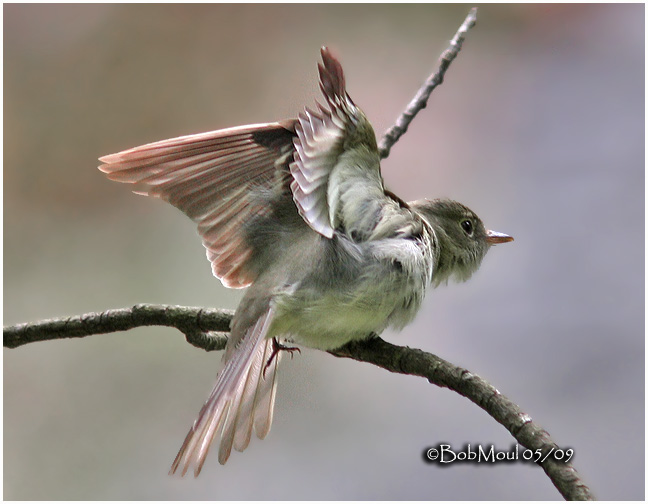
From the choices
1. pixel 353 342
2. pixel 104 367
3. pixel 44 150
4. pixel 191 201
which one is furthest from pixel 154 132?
pixel 353 342

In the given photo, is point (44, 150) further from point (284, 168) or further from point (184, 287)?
point (284, 168)

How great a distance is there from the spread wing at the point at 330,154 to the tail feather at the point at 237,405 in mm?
271

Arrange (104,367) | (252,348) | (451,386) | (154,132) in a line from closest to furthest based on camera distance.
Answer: (451,386) < (252,348) < (104,367) < (154,132)

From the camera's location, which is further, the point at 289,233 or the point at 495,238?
the point at 495,238

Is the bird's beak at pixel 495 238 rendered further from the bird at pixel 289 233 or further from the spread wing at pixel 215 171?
the spread wing at pixel 215 171

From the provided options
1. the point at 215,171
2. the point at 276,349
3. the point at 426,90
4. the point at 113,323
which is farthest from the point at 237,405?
the point at 426,90

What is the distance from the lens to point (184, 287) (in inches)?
137

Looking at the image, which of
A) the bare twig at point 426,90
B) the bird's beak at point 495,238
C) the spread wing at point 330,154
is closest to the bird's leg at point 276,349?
the spread wing at point 330,154

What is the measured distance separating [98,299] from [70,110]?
0.96 metres

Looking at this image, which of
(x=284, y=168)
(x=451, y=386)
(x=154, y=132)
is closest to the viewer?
(x=451, y=386)

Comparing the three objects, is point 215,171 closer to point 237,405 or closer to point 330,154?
point 330,154

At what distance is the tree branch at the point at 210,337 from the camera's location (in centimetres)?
164

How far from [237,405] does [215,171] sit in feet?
1.92

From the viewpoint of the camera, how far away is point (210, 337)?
2152mm
